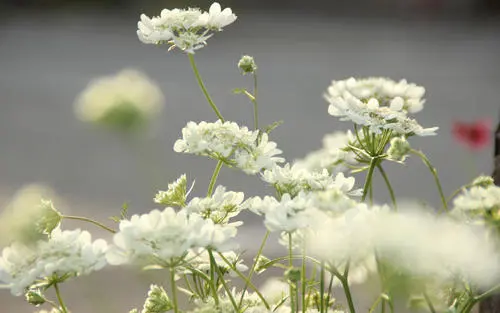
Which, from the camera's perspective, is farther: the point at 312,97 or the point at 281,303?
the point at 312,97

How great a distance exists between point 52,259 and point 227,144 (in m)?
0.16

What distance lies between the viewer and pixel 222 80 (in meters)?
4.52

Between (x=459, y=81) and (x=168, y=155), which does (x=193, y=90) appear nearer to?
(x=168, y=155)

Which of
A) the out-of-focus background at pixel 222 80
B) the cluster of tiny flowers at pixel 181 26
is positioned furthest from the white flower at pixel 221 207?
the out-of-focus background at pixel 222 80

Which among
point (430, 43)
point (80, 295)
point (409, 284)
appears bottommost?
point (409, 284)

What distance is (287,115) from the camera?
3.82 m

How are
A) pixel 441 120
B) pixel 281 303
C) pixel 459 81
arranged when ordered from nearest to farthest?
pixel 281 303 → pixel 441 120 → pixel 459 81

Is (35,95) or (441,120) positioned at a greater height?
(35,95)

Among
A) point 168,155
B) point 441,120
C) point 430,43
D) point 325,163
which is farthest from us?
point 430,43

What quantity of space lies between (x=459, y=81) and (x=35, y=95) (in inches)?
87.7

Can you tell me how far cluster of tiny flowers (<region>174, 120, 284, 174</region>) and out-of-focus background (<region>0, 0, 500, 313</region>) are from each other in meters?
0.79

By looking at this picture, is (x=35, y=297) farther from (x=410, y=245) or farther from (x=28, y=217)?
(x=410, y=245)

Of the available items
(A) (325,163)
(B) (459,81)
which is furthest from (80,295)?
(B) (459,81)

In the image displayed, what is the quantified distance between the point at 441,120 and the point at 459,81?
91 centimetres
